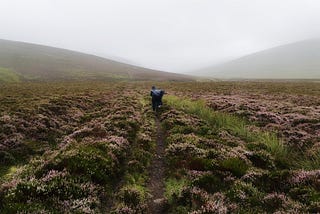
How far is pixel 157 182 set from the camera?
1116 cm

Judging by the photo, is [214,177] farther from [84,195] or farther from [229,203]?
[84,195]

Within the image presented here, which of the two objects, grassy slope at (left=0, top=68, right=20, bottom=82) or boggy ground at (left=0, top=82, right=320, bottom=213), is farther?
grassy slope at (left=0, top=68, right=20, bottom=82)

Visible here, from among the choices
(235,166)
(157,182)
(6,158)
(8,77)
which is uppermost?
(235,166)

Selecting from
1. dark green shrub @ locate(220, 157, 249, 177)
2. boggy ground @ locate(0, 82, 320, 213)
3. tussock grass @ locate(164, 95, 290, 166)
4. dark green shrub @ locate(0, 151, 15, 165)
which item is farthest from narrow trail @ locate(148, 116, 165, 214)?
dark green shrub @ locate(0, 151, 15, 165)

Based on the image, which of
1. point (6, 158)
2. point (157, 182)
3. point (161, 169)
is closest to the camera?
point (157, 182)

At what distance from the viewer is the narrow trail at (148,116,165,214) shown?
359 inches

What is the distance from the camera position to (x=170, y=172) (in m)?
11.7

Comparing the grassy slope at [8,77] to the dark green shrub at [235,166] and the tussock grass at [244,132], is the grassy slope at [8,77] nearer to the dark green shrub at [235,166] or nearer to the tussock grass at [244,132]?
the tussock grass at [244,132]

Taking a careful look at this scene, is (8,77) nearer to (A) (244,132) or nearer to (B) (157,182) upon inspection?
(A) (244,132)

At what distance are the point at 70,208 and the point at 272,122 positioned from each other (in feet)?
57.7

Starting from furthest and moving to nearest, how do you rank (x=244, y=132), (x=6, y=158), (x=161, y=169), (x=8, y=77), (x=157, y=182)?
(x=8, y=77) < (x=244, y=132) < (x=6, y=158) < (x=161, y=169) < (x=157, y=182)

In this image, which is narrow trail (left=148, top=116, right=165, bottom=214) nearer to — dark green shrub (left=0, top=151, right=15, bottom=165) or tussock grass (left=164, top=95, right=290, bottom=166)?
tussock grass (left=164, top=95, right=290, bottom=166)

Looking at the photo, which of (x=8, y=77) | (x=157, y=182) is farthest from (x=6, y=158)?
(x=8, y=77)

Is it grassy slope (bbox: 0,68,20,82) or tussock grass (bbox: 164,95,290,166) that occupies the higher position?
tussock grass (bbox: 164,95,290,166)
